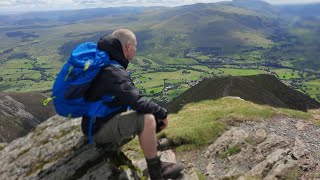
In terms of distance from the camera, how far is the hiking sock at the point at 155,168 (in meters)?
13.2

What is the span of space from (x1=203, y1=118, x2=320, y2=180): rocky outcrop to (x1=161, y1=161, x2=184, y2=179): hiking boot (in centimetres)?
477

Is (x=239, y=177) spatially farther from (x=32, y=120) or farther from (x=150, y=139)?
(x=32, y=120)

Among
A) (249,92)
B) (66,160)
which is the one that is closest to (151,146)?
(66,160)

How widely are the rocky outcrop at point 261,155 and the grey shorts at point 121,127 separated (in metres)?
7.47

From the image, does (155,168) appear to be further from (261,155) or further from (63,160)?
(261,155)

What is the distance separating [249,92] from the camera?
68.1 meters

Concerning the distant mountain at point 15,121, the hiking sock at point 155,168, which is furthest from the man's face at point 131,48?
the distant mountain at point 15,121

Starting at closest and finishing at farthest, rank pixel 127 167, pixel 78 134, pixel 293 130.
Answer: pixel 127 167, pixel 78 134, pixel 293 130

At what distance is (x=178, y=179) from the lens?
1508cm

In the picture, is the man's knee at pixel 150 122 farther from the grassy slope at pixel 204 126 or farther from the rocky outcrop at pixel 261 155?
the grassy slope at pixel 204 126

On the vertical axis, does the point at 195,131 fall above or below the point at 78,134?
below

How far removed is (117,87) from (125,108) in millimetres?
1762

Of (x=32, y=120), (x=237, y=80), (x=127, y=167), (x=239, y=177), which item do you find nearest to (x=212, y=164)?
(x=239, y=177)

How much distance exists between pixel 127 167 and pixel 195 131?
11310mm
